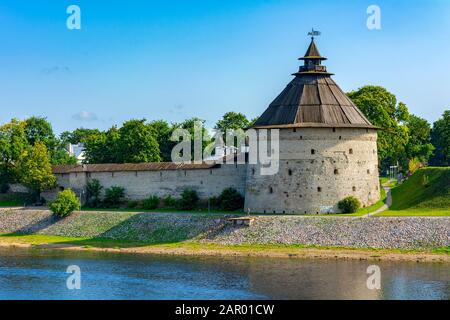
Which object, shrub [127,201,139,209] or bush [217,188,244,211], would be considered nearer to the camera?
bush [217,188,244,211]

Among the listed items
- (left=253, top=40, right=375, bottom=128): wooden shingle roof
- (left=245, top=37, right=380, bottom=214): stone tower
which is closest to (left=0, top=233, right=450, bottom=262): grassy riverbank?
(left=245, top=37, right=380, bottom=214): stone tower

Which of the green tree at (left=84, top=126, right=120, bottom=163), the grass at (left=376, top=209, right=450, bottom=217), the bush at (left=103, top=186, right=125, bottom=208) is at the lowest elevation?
the grass at (left=376, top=209, right=450, bottom=217)

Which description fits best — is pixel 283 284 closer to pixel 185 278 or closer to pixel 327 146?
pixel 185 278

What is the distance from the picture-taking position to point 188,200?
2329 inches

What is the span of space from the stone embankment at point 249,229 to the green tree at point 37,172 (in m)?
5.55

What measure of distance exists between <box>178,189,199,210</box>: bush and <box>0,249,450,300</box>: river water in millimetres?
11792

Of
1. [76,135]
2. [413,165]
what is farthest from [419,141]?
[76,135]

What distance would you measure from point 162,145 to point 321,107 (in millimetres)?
29574

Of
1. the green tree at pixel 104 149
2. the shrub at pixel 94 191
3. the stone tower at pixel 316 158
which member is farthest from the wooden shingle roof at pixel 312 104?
the green tree at pixel 104 149

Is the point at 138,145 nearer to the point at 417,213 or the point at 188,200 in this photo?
the point at 188,200

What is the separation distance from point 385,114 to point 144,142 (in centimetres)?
2189

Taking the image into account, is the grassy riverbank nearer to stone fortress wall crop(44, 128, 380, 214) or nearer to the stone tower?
stone fortress wall crop(44, 128, 380, 214)

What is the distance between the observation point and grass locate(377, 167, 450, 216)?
2020 inches
